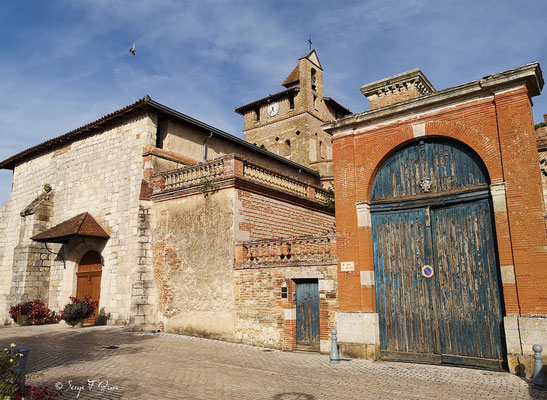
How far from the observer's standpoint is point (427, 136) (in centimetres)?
934

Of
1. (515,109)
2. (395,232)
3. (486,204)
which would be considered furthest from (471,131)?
(395,232)

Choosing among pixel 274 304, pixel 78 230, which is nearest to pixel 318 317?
pixel 274 304

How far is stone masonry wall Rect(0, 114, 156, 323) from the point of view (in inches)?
568

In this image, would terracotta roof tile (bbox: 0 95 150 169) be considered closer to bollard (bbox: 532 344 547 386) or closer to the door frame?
the door frame

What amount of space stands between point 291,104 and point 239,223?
22.7 m

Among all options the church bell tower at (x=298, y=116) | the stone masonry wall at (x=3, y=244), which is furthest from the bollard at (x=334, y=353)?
the church bell tower at (x=298, y=116)

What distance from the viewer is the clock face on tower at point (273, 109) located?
110 ft

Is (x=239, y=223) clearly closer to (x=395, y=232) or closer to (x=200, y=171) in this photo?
(x=200, y=171)

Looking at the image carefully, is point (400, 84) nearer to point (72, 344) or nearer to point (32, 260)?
point (72, 344)

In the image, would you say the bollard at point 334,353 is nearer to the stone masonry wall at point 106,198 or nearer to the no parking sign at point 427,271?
the no parking sign at point 427,271

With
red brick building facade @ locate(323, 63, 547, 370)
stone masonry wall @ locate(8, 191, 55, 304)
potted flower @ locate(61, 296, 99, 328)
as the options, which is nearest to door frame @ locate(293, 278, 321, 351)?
red brick building facade @ locate(323, 63, 547, 370)

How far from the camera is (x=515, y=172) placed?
7.94 meters

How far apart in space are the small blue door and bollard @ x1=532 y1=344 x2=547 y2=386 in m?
4.81

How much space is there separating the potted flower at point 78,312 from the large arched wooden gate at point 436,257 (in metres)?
10.6
